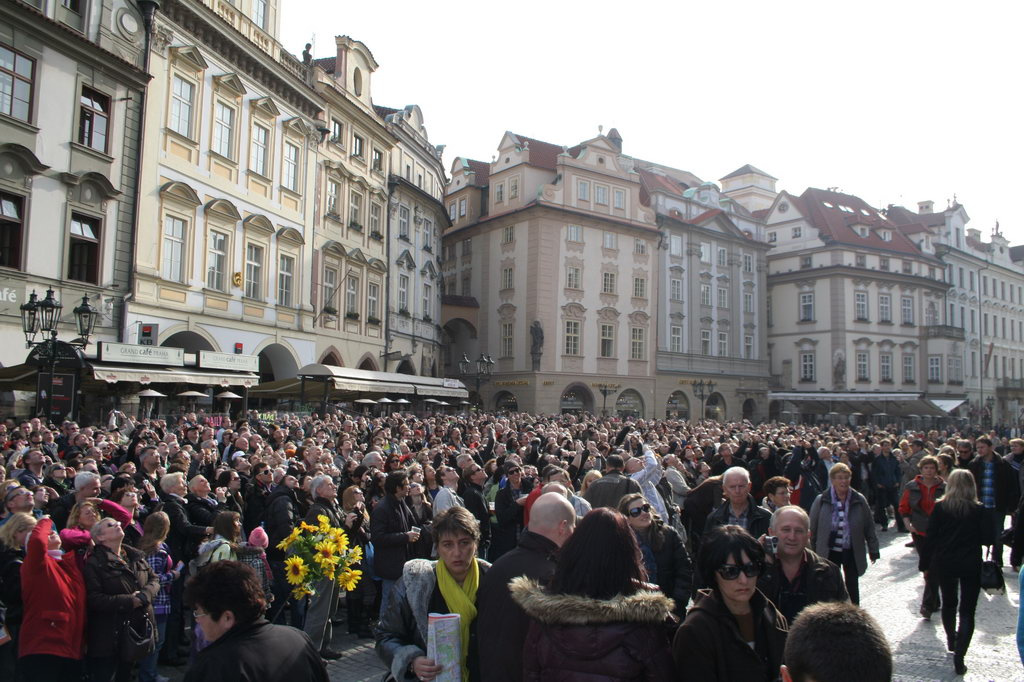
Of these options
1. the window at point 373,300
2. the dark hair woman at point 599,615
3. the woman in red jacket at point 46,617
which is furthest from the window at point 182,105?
the dark hair woman at point 599,615

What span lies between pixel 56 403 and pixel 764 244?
169ft

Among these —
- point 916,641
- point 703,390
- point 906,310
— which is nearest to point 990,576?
point 916,641

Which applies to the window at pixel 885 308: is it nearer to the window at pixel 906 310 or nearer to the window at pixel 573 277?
the window at pixel 906 310

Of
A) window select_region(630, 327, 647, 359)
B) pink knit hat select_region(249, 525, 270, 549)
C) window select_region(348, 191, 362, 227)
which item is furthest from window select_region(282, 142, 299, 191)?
window select_region(630, 327, 647, 359)

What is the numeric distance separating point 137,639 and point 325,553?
4.82ft

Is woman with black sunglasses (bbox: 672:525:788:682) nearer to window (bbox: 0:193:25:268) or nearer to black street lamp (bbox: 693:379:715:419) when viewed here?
window (bbox: 0:193:25:268)

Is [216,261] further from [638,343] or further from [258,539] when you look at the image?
[638,343]

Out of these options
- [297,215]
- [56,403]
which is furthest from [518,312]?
[56,403]

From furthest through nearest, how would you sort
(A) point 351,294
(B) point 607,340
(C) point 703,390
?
1. (C) point 703,390
2. (B) point 607,340
3. (A) point 351,294

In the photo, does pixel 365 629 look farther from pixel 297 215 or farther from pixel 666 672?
pixel 297 215

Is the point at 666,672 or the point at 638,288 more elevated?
the point at 638,288

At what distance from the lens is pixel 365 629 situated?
832 centimetres

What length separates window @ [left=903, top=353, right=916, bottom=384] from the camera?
6144cm

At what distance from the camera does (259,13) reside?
28.2 metres
